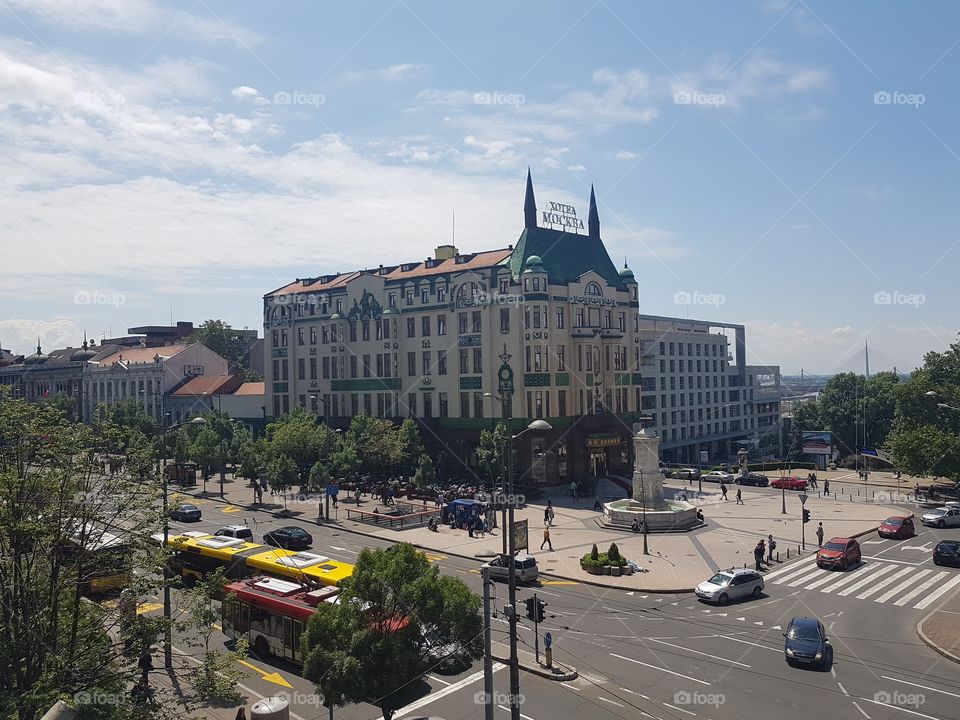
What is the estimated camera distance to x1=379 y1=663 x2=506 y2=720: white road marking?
2058 centimetres

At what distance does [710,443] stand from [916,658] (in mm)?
91738

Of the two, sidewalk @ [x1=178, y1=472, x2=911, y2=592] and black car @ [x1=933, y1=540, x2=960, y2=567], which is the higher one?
black car @ [x1=933, y1=540, x2=960, y2=567]

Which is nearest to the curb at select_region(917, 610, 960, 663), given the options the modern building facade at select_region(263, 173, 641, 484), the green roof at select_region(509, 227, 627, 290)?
the modern building facade at select_region(263, 173, 641, 484)

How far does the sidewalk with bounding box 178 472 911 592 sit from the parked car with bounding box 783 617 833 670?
30.8 ft

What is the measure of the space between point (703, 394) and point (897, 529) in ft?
222

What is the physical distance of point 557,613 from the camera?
96.4 feet

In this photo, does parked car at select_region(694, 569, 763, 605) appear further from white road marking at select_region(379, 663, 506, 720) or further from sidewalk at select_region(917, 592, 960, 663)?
white road marking at select_region(379, 663, 506, 720)

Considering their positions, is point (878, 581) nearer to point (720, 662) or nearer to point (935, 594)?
point (935, 594)

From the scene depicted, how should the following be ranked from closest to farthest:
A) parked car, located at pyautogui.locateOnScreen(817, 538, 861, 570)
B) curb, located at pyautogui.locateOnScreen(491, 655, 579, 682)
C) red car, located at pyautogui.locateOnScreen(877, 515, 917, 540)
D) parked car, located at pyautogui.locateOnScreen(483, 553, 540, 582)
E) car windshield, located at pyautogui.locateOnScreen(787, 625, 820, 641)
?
1. curb, located at pyautogui.locateOnScreen(491, 655, 579, 682)
2. car windshield, located at pyautogui.locateOnScreen(787, 625, 820, 641)
3. parked car, located at pyautogui.locateOnScreen(483, 553, 540, 582)
4. parked car, located at pyautogui.locateOnScreen(817, 538, 861, 570)
5. red car, located at pyautogui.locateOnScreen(877, 515, 917, 540)

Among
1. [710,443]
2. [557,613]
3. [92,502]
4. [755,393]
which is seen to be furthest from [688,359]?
[92,502]

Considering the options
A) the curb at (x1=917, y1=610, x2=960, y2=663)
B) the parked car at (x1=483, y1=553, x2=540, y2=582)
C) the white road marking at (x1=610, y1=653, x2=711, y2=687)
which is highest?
the parked car at (x1=483, y1=553, x2=540, y2=582)

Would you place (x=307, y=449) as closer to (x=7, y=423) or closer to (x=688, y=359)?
(x=7, y=423)

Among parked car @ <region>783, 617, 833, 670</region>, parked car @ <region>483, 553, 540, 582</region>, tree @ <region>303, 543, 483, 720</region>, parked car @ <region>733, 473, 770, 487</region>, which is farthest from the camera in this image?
parked car @ <region>733, 473, 770, 487</region>

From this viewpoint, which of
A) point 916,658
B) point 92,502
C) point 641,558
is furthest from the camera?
point 641,558
